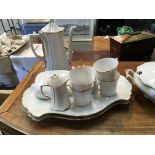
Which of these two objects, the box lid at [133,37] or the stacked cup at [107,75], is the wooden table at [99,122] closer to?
the stacked cup at [107,75]

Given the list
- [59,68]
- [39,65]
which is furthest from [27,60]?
[59,68]

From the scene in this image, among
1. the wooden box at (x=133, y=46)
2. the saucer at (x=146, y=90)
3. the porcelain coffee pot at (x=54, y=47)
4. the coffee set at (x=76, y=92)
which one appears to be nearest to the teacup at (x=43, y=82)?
the coffee set at (x=76, y=92)

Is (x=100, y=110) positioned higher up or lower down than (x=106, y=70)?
lower down

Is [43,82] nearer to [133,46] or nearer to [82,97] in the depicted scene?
[82,97]

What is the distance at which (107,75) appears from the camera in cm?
61

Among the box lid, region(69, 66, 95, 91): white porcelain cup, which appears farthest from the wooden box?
region(69, 66, 95, 91): white porcelain cup

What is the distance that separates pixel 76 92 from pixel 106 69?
136 millimetres

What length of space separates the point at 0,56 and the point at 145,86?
3.34 feet

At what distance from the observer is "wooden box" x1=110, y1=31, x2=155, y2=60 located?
3.38 feet

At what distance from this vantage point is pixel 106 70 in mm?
634

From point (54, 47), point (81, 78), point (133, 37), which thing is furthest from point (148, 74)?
point (133, 37)

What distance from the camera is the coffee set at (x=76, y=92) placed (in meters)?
0.60

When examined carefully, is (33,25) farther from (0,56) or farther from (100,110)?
(100,110)
